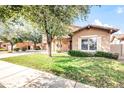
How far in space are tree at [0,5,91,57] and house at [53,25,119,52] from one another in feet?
0.89

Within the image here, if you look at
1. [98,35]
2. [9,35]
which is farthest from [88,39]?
[9,35]

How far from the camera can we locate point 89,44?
15.3 ft

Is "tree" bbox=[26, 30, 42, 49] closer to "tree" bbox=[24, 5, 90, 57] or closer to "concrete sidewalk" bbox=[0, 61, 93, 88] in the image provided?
"tree" bbox=[24, 5, 90, 57]

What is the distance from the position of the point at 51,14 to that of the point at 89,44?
135cm

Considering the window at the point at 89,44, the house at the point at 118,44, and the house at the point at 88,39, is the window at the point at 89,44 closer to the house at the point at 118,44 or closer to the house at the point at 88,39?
the house at the point at 88,39

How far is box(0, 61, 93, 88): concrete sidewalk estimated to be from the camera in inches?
146

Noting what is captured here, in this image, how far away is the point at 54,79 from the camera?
3.94 m

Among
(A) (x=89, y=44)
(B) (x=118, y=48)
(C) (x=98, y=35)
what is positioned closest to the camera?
(B) (x=118, y=48)

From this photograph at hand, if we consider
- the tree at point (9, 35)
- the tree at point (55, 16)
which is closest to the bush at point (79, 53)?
the tree at point (55, 16)

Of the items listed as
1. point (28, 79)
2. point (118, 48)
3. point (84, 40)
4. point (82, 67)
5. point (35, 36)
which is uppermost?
point (35, 36)

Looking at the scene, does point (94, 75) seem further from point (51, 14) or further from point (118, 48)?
point (51, 14)
